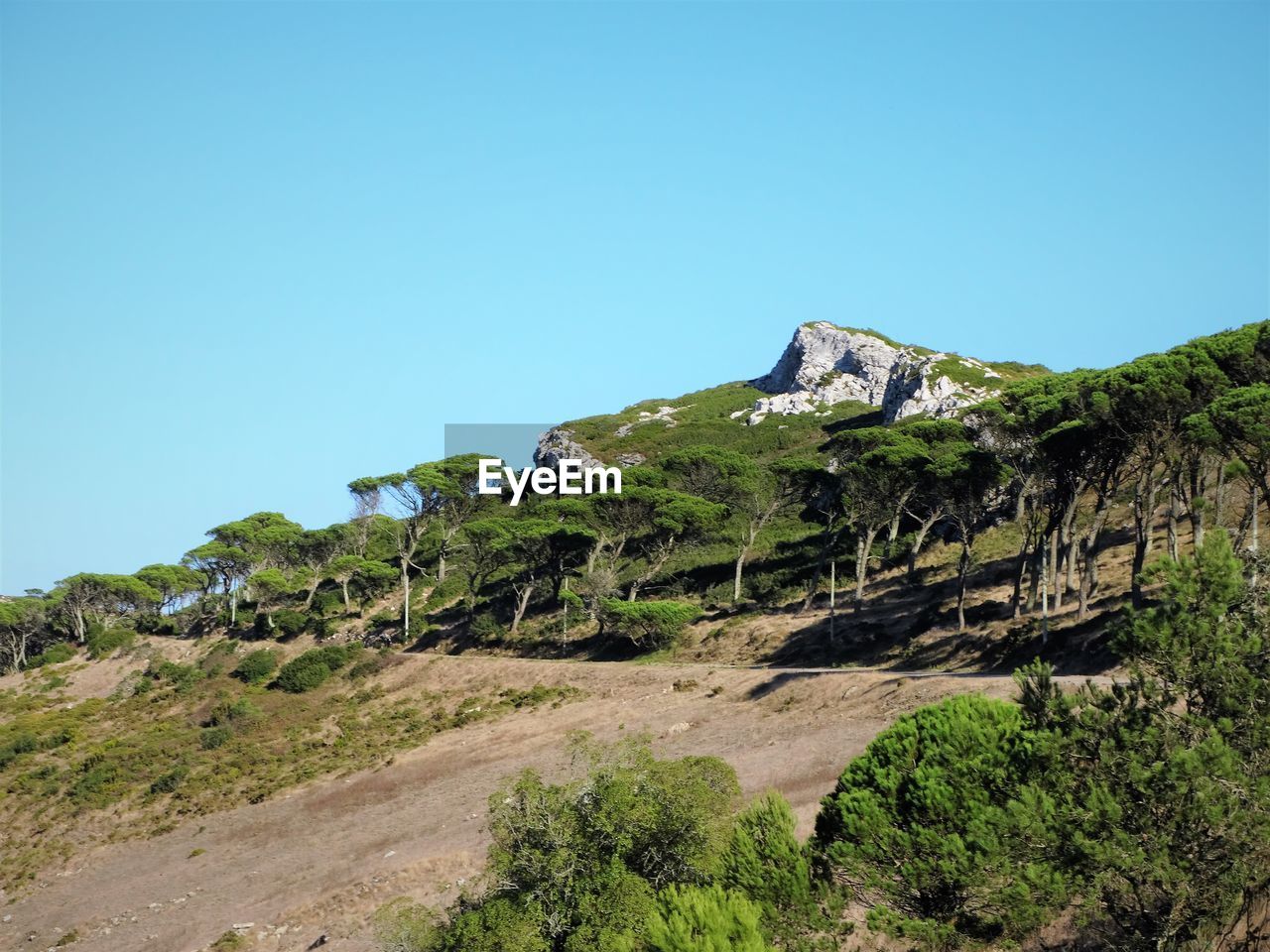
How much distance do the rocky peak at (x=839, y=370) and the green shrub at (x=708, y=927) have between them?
96.9 m

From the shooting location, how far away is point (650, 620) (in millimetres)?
69938

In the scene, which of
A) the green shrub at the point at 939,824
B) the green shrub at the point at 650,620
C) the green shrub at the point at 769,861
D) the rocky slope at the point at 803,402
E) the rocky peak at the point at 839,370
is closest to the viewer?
the green shrub at the point at 939,824

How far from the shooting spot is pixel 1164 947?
748 inches

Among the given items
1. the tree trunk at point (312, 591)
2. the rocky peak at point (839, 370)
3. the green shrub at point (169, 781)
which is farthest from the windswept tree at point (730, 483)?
the green shrub at point (169, 781)

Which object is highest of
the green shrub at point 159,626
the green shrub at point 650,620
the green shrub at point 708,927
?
the green shrub at point 708,927

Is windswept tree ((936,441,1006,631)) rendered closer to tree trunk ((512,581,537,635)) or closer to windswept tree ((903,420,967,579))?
windswept tree ((903,420,967,579))

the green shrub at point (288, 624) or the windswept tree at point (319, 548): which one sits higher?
the windswept tree at point (319, 548)

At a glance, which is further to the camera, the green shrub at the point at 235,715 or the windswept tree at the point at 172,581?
the windswept tree at the point at 172,581

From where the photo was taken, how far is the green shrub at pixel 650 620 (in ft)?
229

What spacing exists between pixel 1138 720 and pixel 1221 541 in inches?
128

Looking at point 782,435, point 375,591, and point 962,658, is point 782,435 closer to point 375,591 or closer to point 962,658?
A: point 375,591

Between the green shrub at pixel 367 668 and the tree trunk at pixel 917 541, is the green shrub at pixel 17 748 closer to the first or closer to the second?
the green shrub at pixel 367 668

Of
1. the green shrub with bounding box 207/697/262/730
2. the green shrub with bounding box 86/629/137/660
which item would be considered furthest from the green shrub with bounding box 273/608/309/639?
the green shrub with bounding box 86/629/137/660

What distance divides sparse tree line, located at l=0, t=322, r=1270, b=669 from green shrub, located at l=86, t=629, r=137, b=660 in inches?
110
